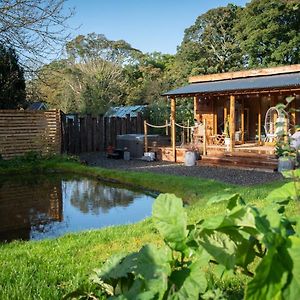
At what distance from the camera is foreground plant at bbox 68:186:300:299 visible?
0.94 metres

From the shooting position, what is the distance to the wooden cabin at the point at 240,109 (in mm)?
12734

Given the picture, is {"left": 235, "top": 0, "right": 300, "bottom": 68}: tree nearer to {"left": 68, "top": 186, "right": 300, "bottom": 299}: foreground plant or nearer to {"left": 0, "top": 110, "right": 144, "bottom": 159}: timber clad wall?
{"left": 0, "top": 110, "right": 144, "bottom": 159}: timber clad wall

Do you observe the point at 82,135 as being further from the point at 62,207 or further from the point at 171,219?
the point at 171,219

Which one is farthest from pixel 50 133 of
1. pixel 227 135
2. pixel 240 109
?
pixel 240 109

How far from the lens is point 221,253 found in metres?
1.12

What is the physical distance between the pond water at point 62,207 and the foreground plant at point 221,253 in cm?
490

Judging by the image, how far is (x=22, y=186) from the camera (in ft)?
33.7

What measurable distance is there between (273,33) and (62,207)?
1922cm

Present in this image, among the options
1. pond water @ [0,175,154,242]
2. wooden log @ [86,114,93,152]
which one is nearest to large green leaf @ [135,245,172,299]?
pond water @ [0,175,154,242]

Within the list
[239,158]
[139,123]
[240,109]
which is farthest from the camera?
[139,123]

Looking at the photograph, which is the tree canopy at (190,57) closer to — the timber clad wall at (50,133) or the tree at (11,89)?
the timber clad wall at (50,133)

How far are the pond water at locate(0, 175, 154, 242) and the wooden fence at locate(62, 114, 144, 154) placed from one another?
252 inches

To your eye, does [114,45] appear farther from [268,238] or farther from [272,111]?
[268,238]

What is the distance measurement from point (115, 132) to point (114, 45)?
1868cm
